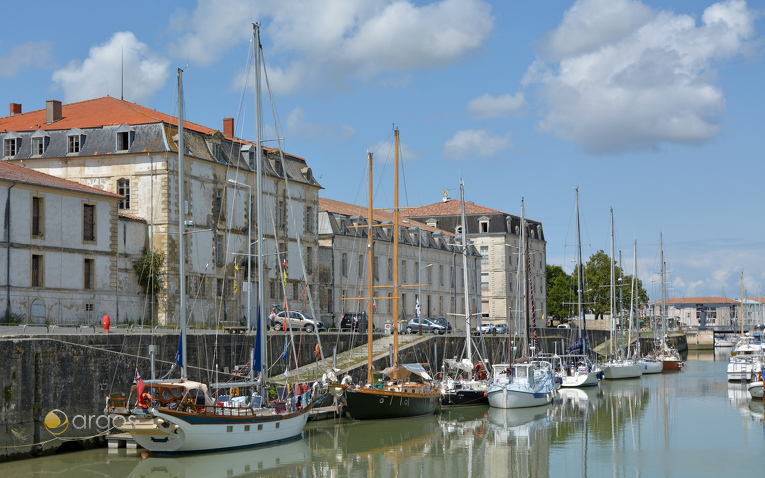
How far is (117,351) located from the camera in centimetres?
3111

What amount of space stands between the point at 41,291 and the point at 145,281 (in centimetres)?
655

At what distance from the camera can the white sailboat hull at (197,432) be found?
27.9m

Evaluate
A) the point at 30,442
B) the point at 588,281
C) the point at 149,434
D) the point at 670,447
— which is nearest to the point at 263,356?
the point at 149,434

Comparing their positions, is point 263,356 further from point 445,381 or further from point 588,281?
point 588,281

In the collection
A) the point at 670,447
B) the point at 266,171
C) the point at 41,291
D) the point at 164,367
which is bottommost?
the point at 670,447

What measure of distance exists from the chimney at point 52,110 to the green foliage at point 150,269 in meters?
10.5

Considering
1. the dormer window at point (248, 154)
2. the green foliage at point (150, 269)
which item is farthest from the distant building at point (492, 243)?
the green foliage at point (150, 269)

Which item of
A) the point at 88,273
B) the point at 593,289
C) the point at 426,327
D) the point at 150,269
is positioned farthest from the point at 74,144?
the point at 593,289

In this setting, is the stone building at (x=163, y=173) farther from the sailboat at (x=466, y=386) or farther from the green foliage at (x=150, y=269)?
the sailboat at (x=466, y=386)

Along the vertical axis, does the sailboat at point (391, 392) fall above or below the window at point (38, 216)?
below

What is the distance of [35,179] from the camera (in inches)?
1639

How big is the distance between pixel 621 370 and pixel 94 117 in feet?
135

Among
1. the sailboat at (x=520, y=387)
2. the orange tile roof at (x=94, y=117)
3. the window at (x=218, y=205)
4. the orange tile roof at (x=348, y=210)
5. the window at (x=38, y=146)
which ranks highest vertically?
the orange tile roof at (x=94, y=117)

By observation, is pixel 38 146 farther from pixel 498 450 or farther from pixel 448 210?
pixel 448 210
